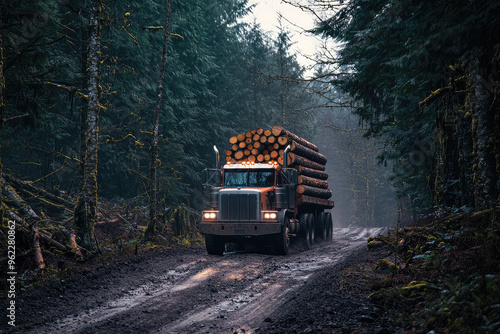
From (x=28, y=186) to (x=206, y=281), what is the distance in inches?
295

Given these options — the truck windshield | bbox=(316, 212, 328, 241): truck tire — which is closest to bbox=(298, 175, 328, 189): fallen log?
bbox=(316, 212, 328, 241): truck tire

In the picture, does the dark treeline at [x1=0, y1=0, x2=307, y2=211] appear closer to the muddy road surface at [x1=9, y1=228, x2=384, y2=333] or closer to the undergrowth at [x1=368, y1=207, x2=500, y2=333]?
the muddy road surface at [x1=9, y1=228, x2=384, y2=333]

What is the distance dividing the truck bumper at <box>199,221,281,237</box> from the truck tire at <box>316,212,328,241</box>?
7075 millimetres

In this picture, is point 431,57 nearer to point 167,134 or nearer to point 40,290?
point 40,290

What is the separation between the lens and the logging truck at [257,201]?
40.4 ft

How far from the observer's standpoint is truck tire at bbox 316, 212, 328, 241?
18828 millimetres

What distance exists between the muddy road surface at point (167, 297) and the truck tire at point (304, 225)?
15.0 ft

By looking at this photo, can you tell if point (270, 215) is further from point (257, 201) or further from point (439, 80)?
point (439, 80)

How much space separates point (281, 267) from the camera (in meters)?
10.4

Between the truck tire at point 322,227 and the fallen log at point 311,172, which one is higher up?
the fallen log at point 311,172

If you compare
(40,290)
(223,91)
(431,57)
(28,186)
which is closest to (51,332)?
(40,290)

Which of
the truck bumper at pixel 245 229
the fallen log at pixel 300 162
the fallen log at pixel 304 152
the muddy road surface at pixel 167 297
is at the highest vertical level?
the fallen log at pixel 304 152

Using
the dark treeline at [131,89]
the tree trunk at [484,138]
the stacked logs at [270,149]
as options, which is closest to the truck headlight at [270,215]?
the stacked logs at [270,149]

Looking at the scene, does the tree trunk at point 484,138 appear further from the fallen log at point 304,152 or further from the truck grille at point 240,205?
the fallen log at point 304,152
